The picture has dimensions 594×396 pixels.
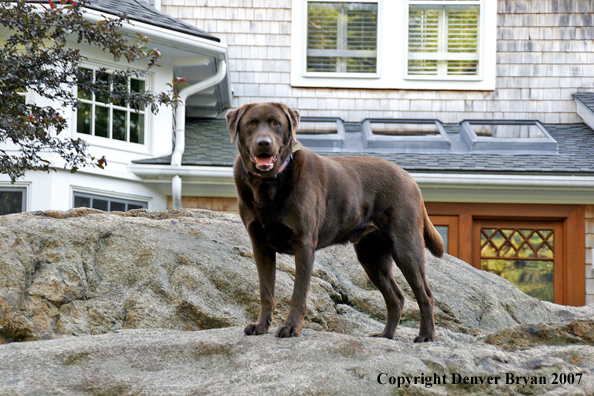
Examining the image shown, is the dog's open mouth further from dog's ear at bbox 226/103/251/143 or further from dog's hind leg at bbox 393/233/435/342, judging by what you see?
dog's hind leg at bbox 393/233/435/342

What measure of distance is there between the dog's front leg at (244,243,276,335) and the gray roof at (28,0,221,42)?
5827 mm

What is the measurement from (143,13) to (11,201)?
11.5 feet

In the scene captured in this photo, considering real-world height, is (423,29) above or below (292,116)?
above

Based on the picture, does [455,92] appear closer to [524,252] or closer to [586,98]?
[586,98]

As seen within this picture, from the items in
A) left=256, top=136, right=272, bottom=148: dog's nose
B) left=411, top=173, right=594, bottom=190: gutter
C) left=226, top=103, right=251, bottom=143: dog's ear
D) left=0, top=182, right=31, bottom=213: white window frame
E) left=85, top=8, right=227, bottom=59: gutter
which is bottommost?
left=0, top=182, right=31, bottom=213: white window frame

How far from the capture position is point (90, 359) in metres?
3.48

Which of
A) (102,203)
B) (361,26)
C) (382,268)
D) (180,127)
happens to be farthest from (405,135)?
(382,268)

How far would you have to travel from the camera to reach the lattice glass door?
985 centimetres

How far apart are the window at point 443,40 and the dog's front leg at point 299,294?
27.3ft

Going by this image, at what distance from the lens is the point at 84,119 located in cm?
910

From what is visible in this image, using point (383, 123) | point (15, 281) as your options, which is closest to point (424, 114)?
point (383, 123)

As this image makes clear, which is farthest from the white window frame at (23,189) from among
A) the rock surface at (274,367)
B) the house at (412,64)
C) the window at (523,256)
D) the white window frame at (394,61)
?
the window at (523,256)

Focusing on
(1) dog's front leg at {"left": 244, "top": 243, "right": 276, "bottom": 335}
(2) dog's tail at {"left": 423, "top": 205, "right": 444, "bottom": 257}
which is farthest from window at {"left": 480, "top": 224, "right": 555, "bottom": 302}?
(1) dog's front leg at {"left": 244, "top": 243, "right": 276, "bottom": 335}

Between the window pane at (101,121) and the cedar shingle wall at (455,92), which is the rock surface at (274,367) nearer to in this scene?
the window pane at (101,121)
